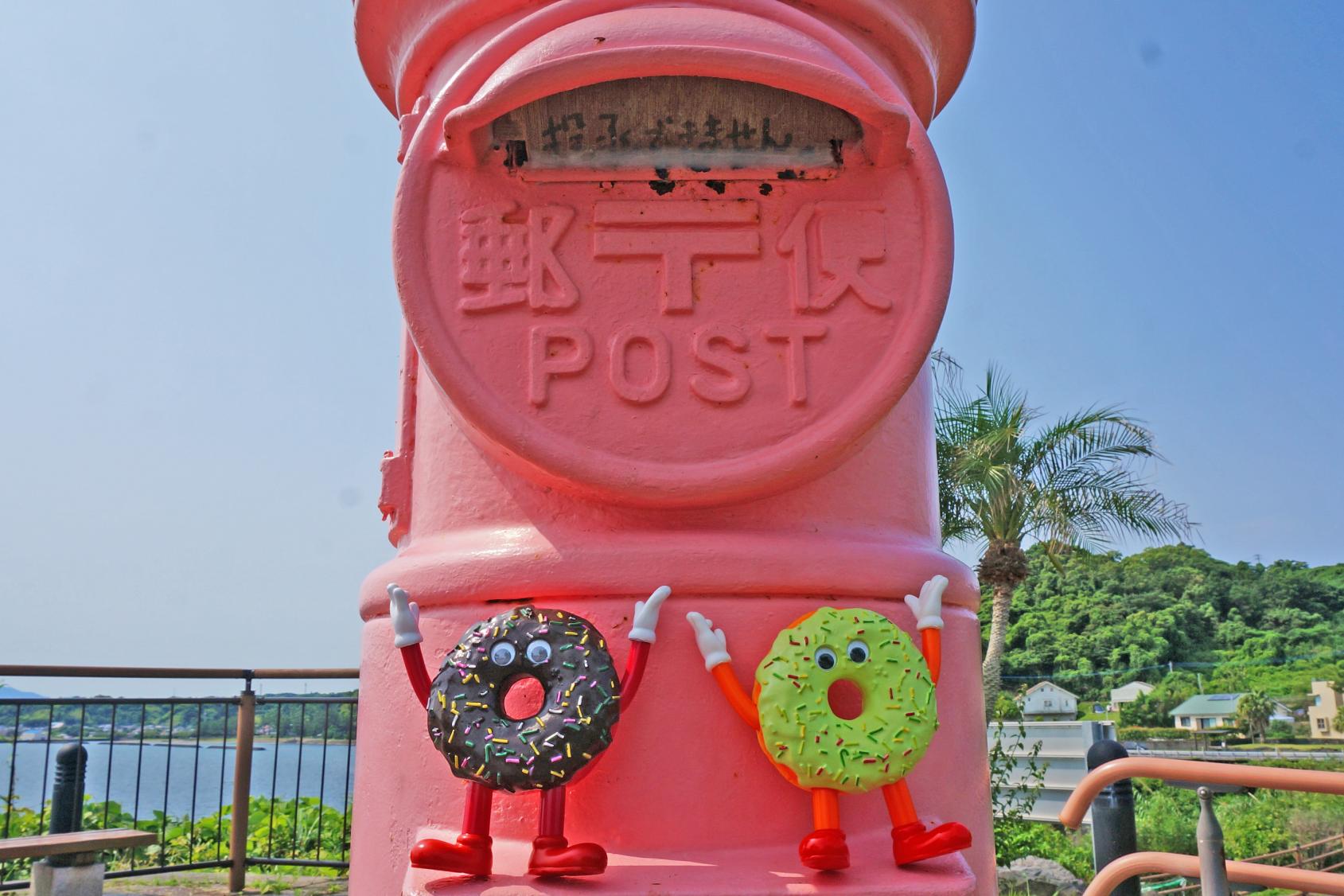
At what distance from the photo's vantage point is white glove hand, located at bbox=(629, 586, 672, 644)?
1660mm

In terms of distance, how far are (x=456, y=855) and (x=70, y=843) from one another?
9.53 feet

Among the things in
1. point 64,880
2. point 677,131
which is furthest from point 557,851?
point 64,880

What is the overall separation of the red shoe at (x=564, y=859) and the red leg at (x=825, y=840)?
33 centimetres

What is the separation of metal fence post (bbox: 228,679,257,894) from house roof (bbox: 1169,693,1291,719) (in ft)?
85.5

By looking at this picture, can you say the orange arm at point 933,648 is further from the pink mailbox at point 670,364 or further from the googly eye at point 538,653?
the googly eye at point 538,653

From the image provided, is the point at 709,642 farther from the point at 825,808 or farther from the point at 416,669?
the point at 416,669

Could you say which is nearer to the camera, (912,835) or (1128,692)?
(912,835)

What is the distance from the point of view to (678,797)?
168 cm

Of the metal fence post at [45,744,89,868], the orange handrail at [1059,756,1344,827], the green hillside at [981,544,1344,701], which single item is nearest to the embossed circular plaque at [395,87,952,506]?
the orange handrail at [1059,756,1344,827]

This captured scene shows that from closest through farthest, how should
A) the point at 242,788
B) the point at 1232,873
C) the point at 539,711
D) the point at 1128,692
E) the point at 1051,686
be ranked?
the point at 539,711
the point at 1232,873
the point at 242,788
the point at 1051,686
the point at 1128,692

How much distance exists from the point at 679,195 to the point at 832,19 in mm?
635

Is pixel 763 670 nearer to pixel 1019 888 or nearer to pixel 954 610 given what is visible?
pixel 954 610

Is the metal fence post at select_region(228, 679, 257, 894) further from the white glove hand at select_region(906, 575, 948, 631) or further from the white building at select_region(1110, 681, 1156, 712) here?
the white building at select_region(1110, 681, 1156, 712)

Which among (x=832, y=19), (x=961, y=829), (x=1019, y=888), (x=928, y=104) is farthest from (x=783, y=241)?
(x=1019, y=888)
